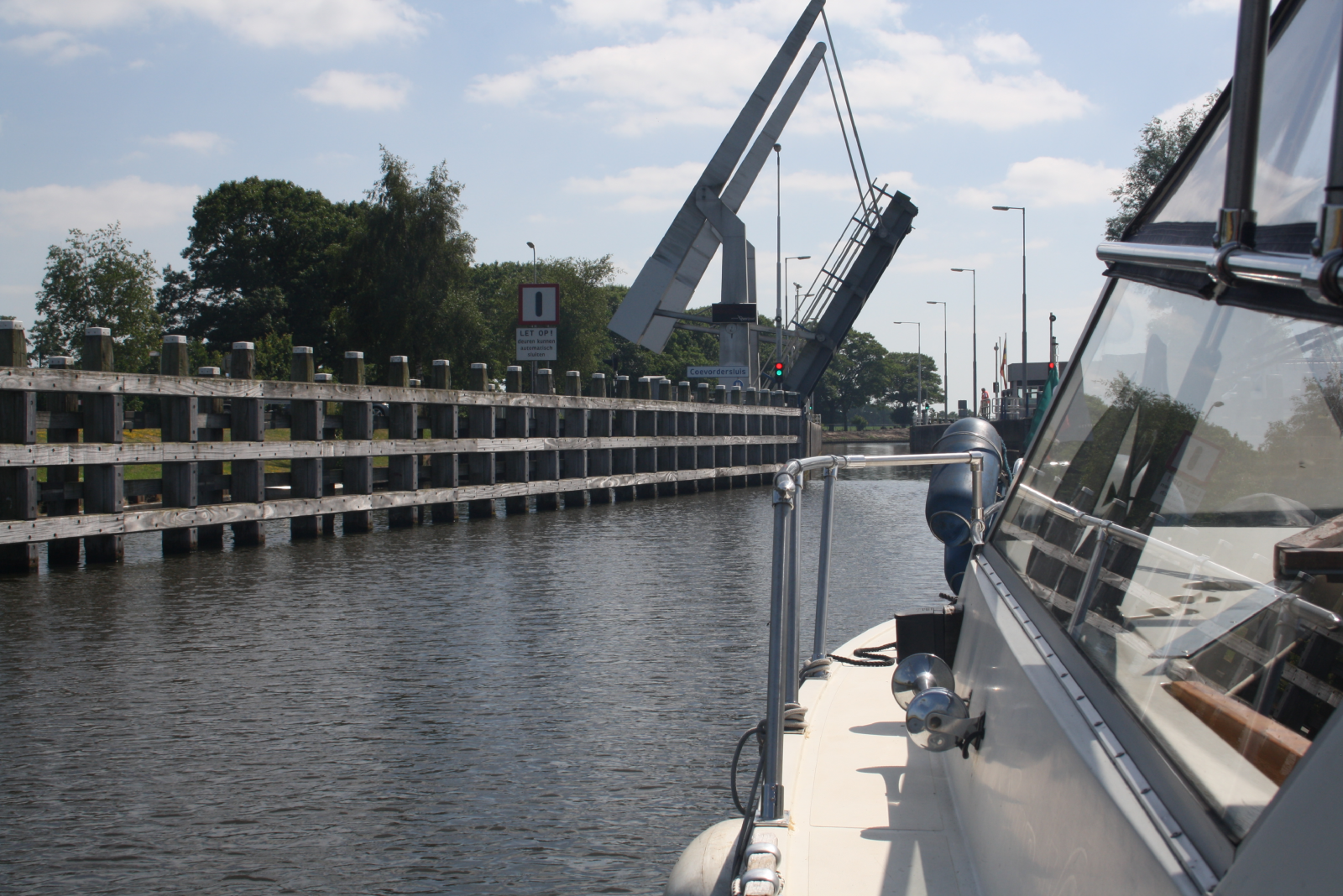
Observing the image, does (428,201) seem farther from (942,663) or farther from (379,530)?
(942,663)

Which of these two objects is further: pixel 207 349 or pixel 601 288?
pixel 601 288

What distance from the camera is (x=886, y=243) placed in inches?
973

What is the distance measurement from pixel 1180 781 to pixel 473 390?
1589 cm

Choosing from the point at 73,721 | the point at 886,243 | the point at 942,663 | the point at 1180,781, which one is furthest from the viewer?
the point at 886,243

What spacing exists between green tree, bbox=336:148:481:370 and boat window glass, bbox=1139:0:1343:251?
132 ft

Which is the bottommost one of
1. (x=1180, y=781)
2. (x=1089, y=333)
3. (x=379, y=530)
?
(x=379, y=530)

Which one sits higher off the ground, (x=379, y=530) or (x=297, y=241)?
(x=297, y=241)

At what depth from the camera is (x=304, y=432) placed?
1348 cm

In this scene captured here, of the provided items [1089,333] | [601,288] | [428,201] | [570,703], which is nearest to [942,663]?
[1089,333]

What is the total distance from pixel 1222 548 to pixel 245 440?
1210cm

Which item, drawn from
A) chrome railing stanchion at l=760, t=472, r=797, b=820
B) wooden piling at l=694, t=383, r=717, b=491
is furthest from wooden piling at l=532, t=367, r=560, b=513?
chrome railing stanchion at l=760, t=472, r=797, b=820

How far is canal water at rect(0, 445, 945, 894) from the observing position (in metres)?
4.07

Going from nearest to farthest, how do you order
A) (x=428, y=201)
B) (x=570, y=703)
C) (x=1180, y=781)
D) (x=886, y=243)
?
(x=1180, y=781) < (x=570, y=703) < (x=886, y=243) < (x=428, y=201)

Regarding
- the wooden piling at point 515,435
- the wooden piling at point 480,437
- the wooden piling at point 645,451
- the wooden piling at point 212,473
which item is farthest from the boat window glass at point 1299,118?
the wooden piling at point 645,451
